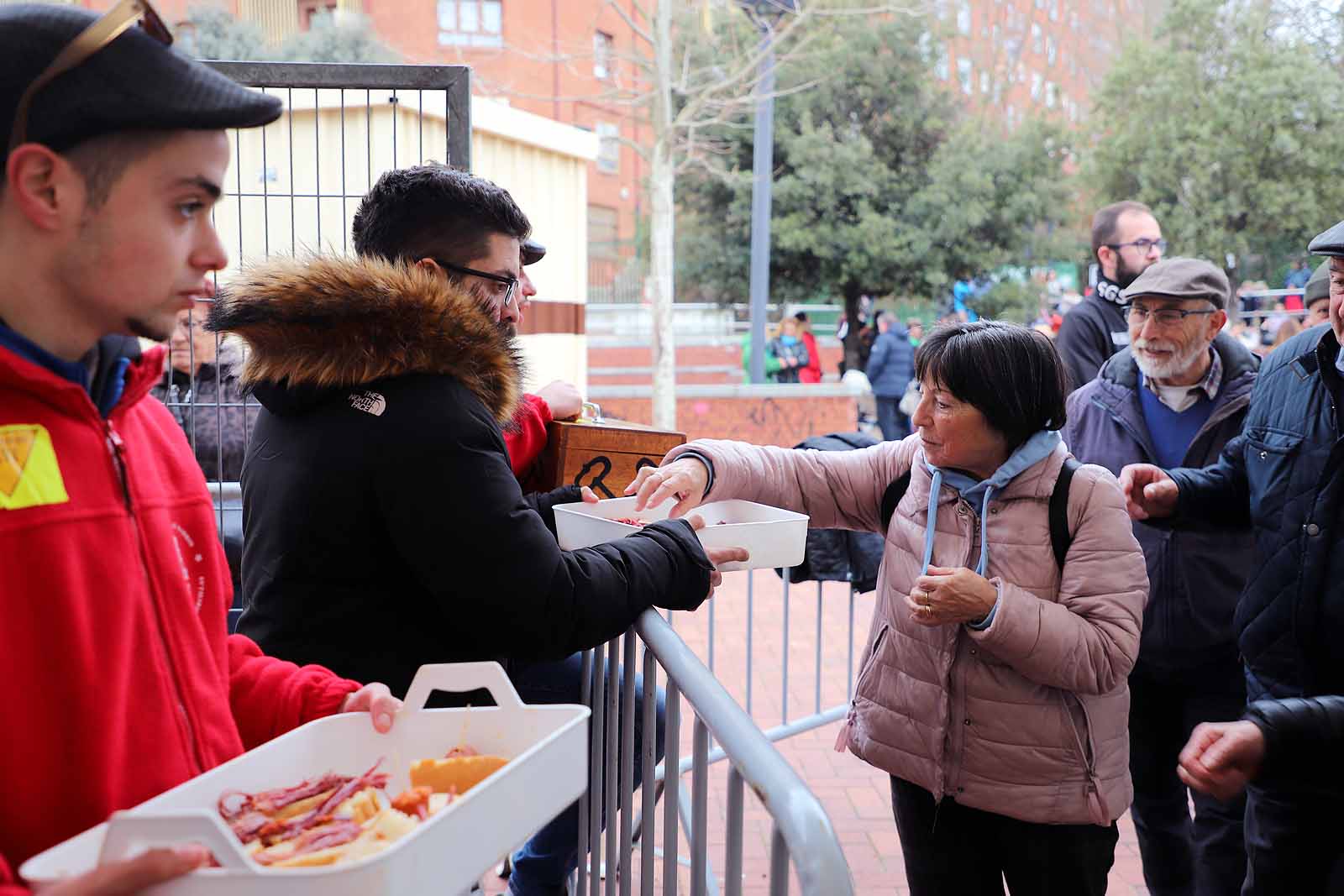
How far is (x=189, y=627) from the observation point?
1542 millimetres

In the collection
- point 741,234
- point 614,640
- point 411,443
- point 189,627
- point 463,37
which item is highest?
point 463,37

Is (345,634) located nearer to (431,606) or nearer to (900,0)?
(431,606)

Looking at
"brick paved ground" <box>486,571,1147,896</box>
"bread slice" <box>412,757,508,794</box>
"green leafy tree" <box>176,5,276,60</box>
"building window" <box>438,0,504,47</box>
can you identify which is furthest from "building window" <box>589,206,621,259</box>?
"bread slice" <box>412,757,508,794</box>

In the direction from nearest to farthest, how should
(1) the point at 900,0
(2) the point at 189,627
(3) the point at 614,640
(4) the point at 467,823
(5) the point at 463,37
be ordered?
(4) the point at 467,823, (2) the point at 189,627, (3) the point at 614,640, (1) the point at 900,0, (5) the point at 463,37

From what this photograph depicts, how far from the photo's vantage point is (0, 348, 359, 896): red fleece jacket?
4.33 ft

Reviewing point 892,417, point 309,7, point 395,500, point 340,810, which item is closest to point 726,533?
point 395,500

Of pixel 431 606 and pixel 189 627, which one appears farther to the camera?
pixel 431 606

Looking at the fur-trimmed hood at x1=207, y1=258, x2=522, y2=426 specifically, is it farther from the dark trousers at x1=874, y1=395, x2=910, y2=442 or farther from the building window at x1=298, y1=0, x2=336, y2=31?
the building window at x1=298, y1=0, x2=336, y2=31

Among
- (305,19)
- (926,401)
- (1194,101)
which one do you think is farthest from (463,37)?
(926,401)

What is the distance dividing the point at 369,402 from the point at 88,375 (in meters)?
0.73

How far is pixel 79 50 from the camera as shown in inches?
51.5

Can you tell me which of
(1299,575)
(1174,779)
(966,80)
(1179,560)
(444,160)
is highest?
(966,80)

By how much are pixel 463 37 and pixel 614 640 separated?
111 feet

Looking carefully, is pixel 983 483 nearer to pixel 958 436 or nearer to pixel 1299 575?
pixel 958 436
